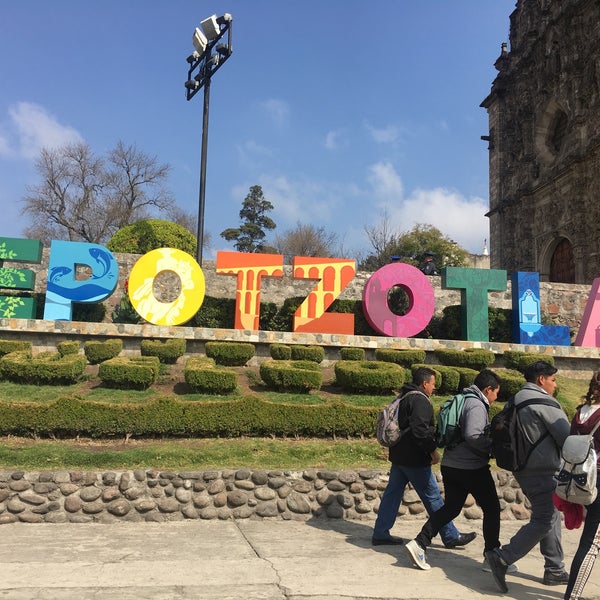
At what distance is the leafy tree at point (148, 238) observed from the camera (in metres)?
17.5

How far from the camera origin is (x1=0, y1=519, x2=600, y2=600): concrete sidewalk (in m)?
3.83

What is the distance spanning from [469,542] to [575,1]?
2601 centimetres

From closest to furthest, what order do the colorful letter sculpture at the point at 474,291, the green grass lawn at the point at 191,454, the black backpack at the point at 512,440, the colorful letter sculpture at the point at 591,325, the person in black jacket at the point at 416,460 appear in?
the black backpack at the point at 512,440 < the person in black jacket at the point at 416,460 < the green grass lawn at the point at 191,454 < the colorful letter sculpture at the point at 591,325 < the colorful letter sculpture at the point at 474,291

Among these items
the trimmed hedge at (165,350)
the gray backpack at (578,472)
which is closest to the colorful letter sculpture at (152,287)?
the trimmed hedge at (165,350)

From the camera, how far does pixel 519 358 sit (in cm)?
1350

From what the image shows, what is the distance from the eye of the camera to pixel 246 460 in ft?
23.0

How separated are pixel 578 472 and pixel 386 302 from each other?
1088cm

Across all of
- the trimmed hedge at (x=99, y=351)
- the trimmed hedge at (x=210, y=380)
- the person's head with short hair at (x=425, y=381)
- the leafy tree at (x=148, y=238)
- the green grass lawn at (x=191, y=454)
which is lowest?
the green grass lawn at (x=191, y=454)

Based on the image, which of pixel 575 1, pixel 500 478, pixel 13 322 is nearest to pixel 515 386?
pixel 500 478

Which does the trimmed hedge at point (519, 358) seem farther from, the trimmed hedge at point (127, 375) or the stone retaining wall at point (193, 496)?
the trimmed hedge at point (127, 375)

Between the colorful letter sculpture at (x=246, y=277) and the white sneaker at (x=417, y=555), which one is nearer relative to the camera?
the white sneaker at (x=417, y=555)

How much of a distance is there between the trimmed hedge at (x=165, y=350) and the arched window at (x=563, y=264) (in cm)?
1844

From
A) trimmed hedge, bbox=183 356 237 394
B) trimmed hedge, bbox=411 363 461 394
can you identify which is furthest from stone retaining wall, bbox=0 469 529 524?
trimmed hedge, bbox=411 363 461 394

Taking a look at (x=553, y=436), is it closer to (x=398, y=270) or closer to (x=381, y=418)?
(x=381, y=418)
